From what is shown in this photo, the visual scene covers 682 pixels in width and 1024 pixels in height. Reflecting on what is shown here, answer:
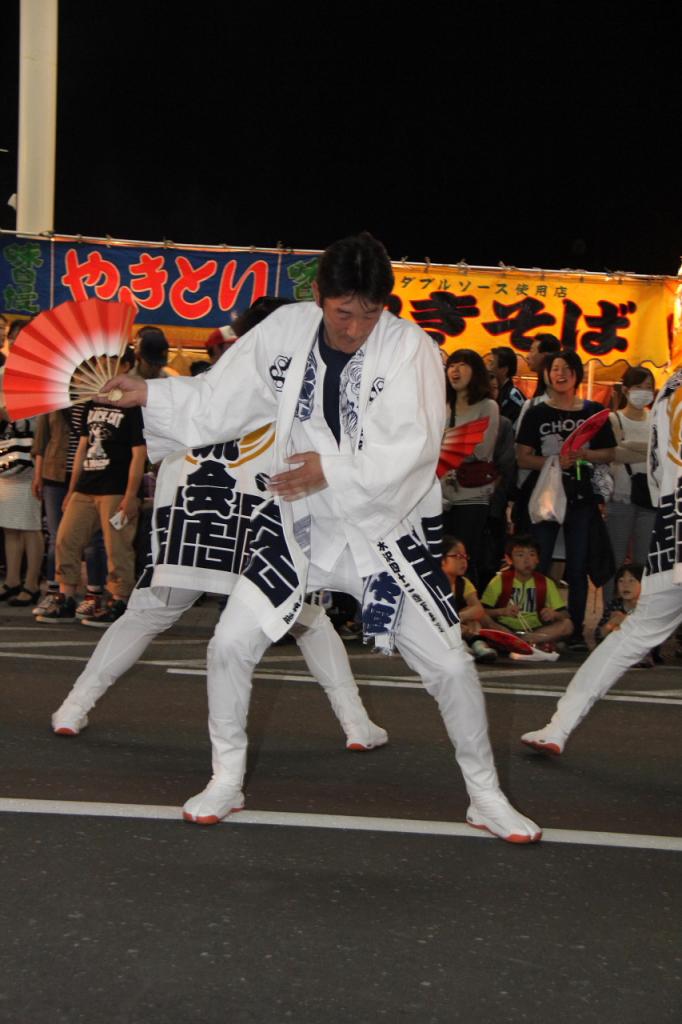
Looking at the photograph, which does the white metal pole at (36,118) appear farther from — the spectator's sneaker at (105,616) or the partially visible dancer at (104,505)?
the spectator's sneaker at (105,616)

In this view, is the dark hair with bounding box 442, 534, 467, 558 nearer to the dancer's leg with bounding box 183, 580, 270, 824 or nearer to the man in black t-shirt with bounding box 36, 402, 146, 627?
the man in black t-shirt with bounding box 36, 402, 146, 627

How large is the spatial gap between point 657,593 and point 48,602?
506cm

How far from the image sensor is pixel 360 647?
8.30 metres

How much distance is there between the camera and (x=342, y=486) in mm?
3811

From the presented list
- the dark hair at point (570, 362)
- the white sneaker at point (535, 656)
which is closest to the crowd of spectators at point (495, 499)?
the dark hair at point (570, 362)

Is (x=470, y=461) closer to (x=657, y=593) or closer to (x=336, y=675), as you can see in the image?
(x=336, y=675)

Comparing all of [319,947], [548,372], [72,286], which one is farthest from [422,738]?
[72,286]

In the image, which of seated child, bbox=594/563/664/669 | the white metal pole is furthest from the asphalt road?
the white metal pole

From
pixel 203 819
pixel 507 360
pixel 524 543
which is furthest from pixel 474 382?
pixel 203 819

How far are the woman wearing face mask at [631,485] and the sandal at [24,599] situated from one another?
4104 mm

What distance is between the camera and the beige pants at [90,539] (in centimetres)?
851

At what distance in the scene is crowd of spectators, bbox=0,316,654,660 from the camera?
823 centimetres

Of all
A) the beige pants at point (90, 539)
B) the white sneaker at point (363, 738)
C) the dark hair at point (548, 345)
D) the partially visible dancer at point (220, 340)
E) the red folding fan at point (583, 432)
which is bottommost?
the white sneaker at point (363, 738)

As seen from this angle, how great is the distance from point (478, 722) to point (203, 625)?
513 cm
